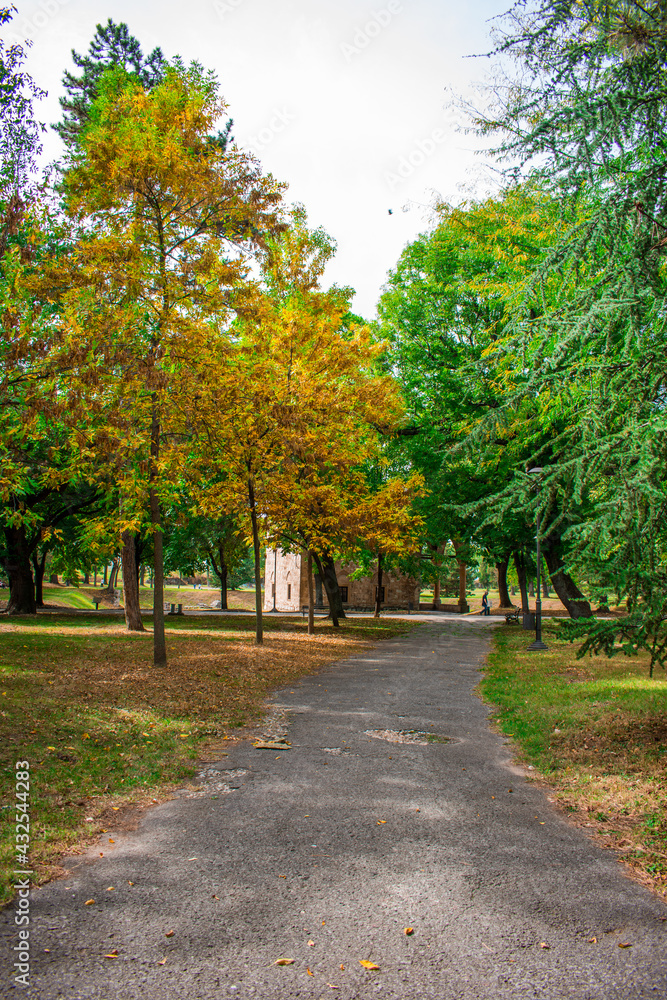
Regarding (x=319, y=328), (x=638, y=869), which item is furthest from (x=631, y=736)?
(x=319, y=328)

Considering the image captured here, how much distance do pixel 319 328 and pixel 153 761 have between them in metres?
11.4

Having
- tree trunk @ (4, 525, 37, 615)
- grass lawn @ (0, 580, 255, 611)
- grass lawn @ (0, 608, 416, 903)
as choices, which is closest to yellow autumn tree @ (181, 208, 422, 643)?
grass lawn @ (0, 608, 416, 903)

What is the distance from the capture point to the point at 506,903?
3.59 meters

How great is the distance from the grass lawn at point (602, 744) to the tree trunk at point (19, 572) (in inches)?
743

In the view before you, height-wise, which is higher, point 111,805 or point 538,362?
point 538,362

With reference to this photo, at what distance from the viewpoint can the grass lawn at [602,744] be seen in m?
4.77

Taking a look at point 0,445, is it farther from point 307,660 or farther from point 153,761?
point 307,660

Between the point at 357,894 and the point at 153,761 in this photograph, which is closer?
the point at 357,894

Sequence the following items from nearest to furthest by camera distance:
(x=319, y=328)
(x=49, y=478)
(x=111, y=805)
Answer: (x=111, y=805)
(x=49, y=478)
(x=319, y=328)

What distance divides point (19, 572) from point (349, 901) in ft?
80.5

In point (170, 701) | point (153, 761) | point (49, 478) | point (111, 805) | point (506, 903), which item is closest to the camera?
point (506, 903)

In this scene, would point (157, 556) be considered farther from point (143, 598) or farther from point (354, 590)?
point (143, 598)

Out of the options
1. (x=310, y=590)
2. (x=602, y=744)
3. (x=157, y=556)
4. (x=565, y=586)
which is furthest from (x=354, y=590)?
(x=602, y=744)

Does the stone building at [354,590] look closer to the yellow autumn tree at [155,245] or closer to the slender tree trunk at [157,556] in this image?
the slender tree trunk at [157,556]
